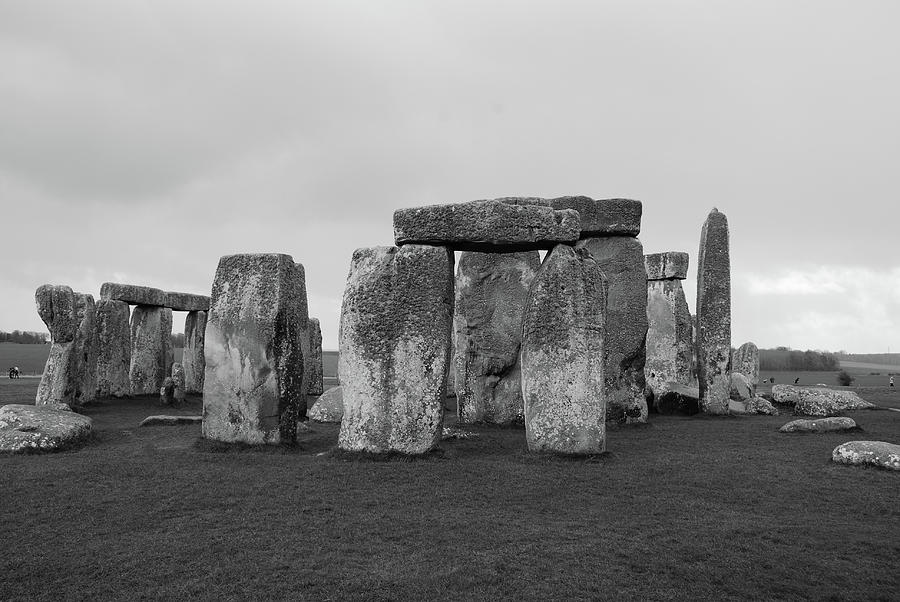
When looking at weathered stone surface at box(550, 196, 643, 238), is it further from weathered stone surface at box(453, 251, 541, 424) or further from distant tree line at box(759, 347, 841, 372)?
distant tree line at box(759, 347, 841, 372)

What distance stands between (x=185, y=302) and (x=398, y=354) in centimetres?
1296

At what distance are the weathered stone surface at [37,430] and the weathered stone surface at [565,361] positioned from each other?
616cm

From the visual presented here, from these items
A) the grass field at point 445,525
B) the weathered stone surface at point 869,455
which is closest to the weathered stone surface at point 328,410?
the grass field at point 445,525

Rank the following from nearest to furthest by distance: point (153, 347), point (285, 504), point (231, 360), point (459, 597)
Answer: point (459, 597) → point (285, 504) → point (231, 360) → point (153, 347)

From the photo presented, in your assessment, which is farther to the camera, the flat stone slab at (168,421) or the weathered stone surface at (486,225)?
the flat stone slab at (168,421)

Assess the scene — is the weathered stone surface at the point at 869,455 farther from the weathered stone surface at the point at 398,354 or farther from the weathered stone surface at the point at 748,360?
the weathered stone surface at the point at 748,360

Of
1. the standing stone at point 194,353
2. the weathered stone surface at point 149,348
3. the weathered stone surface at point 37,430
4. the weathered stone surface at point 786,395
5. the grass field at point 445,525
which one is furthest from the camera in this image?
the standing stone at point 194,353

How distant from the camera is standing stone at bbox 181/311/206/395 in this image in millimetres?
18469

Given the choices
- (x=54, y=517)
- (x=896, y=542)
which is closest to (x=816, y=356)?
(x=896, y=542)

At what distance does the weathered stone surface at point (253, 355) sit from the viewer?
895 centimetres

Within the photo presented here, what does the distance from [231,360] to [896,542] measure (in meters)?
7.53

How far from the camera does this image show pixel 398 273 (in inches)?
331

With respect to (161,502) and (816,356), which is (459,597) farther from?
(816,356)

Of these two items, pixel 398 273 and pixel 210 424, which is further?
pixel 210 424
